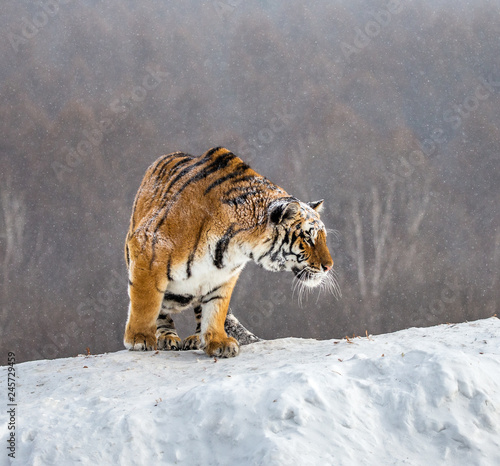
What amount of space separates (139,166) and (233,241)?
16.2 metres

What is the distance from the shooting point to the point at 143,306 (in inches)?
216

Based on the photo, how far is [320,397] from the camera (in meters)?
3.62

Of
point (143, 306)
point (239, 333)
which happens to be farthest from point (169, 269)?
point (239, 333)

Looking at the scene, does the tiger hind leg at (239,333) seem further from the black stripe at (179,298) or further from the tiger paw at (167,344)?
the black stripe at (179,298)

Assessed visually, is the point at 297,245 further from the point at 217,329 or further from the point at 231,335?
the point at 231,335

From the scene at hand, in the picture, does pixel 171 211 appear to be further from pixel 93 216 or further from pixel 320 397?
pixel 93 216

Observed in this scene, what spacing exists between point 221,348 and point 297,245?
48.0 inches

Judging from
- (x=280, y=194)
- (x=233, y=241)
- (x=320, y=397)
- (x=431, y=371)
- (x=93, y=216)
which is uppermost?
(x=93, y=216)

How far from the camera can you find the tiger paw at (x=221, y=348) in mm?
5461

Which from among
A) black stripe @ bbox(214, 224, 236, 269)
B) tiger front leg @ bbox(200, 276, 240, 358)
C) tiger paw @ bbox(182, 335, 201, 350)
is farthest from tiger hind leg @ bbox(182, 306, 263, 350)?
black stripe @ bbox(214, 224, 236, 269)

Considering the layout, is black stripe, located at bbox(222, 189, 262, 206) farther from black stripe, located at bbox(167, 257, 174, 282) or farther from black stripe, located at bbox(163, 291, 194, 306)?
black stripe, located at bbox(163, 291, 194, 306)

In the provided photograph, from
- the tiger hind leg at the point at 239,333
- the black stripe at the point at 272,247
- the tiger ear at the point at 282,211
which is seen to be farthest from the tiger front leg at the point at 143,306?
the tiger hind leg at the point at 239,333

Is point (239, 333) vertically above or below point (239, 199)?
below

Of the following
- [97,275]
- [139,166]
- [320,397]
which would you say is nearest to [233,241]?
[320,397]
